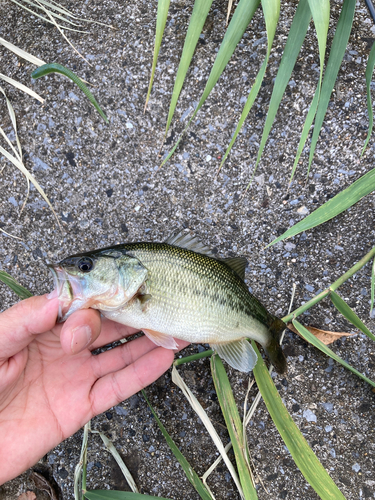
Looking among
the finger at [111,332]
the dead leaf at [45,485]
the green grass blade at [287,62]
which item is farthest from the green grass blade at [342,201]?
the dead leaf at [45,485]

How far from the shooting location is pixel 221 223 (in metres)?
2.36

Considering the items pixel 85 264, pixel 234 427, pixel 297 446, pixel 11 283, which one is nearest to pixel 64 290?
pixel 85 264

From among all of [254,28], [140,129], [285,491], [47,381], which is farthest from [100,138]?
[285,491]

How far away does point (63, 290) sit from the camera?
1679 millimetres

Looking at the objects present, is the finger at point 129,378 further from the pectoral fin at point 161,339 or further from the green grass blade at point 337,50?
the green grass blade at point 337,50

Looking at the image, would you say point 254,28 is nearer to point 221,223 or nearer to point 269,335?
point 221,223

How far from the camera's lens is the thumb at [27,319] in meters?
1.66

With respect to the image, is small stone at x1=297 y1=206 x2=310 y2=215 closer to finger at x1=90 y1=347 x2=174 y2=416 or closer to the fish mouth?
finger at x1=90 y1=347 x2=174 y2=416

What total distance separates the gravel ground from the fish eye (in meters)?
0.71

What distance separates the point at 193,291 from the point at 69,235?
1.10 m

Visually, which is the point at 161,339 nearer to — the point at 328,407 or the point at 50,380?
the point at 50,380

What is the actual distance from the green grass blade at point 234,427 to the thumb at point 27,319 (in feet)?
3.20

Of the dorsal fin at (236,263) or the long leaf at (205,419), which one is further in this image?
the long leaf at (205,419)

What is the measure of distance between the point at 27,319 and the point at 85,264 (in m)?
0.37
